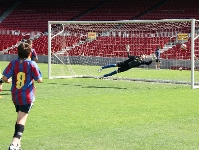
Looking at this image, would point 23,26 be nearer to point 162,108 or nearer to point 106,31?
point 106,31

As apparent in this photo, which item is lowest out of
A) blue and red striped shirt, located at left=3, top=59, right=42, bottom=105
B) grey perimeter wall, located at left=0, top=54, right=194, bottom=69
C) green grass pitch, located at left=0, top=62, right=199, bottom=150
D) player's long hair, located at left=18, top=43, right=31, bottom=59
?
green grass pitch, located at left=0, top=62, right=199, bottom=150

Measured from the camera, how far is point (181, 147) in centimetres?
835

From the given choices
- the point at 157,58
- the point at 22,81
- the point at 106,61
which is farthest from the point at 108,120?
the point at 106,61

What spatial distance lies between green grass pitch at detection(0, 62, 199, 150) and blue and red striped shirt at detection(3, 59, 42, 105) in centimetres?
86

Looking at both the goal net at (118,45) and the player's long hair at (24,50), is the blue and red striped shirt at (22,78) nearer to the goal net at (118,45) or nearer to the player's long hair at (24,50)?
the player's long hair at (24,50)

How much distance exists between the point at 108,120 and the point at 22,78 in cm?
344

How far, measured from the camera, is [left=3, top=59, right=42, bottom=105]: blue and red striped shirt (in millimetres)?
8023

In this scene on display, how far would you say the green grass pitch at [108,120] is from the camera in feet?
28.5

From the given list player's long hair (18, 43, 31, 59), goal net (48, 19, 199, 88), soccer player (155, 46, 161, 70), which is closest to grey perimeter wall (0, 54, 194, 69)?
goal net (48, 19, 199, 88)

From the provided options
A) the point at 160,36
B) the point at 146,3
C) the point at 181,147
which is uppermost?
the point at 146,3

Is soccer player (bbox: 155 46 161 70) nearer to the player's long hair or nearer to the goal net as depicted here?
the goal net

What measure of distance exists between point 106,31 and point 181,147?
20.9m

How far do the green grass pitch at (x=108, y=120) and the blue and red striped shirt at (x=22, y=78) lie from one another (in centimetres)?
86

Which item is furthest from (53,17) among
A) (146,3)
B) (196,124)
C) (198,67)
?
(196,124)
